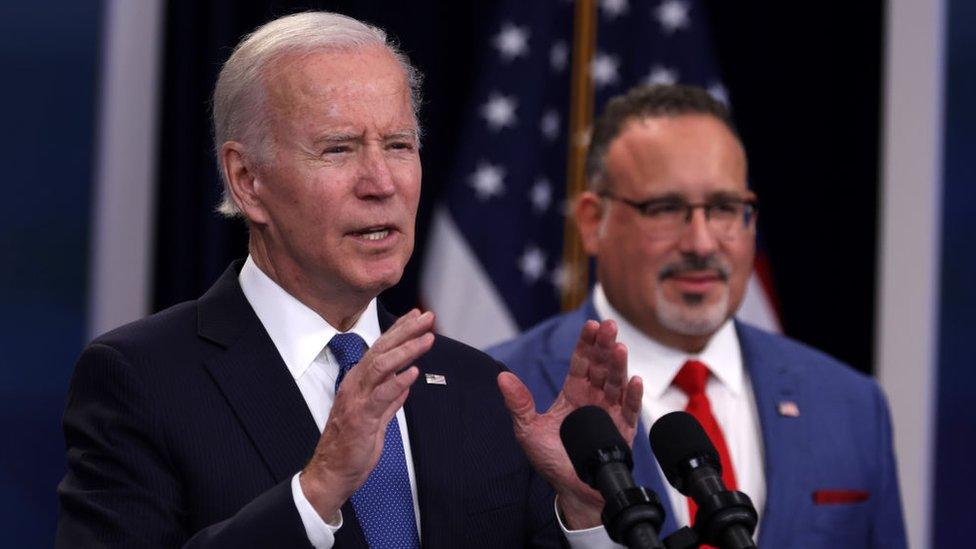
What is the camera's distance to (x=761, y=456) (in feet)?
9.59

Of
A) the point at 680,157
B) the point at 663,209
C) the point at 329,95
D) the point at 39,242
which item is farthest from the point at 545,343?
the point at 39,242

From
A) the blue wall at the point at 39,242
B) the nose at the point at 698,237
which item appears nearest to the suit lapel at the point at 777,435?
the nose at the point at 698,237

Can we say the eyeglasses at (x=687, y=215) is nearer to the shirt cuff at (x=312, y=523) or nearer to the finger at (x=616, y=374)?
the finger at (x=616, y=374)

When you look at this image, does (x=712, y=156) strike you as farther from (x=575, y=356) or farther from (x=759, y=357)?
(x=575, y=356)

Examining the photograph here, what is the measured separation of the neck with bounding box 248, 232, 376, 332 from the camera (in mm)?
2014

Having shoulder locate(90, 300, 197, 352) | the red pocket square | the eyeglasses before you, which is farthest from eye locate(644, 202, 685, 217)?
shoulder locate(90, 300, 197, 352)

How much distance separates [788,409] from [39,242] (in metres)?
2.13

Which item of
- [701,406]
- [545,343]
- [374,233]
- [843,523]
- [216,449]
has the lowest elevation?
[843,523]

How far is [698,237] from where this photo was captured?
9.87ft

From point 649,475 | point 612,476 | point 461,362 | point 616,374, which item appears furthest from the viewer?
point 649,475

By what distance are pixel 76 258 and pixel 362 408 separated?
8.51 feet

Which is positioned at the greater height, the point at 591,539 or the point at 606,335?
the point at 606,335

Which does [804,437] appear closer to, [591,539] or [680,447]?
[591,539]

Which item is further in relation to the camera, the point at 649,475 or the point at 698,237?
the point at 698,237
